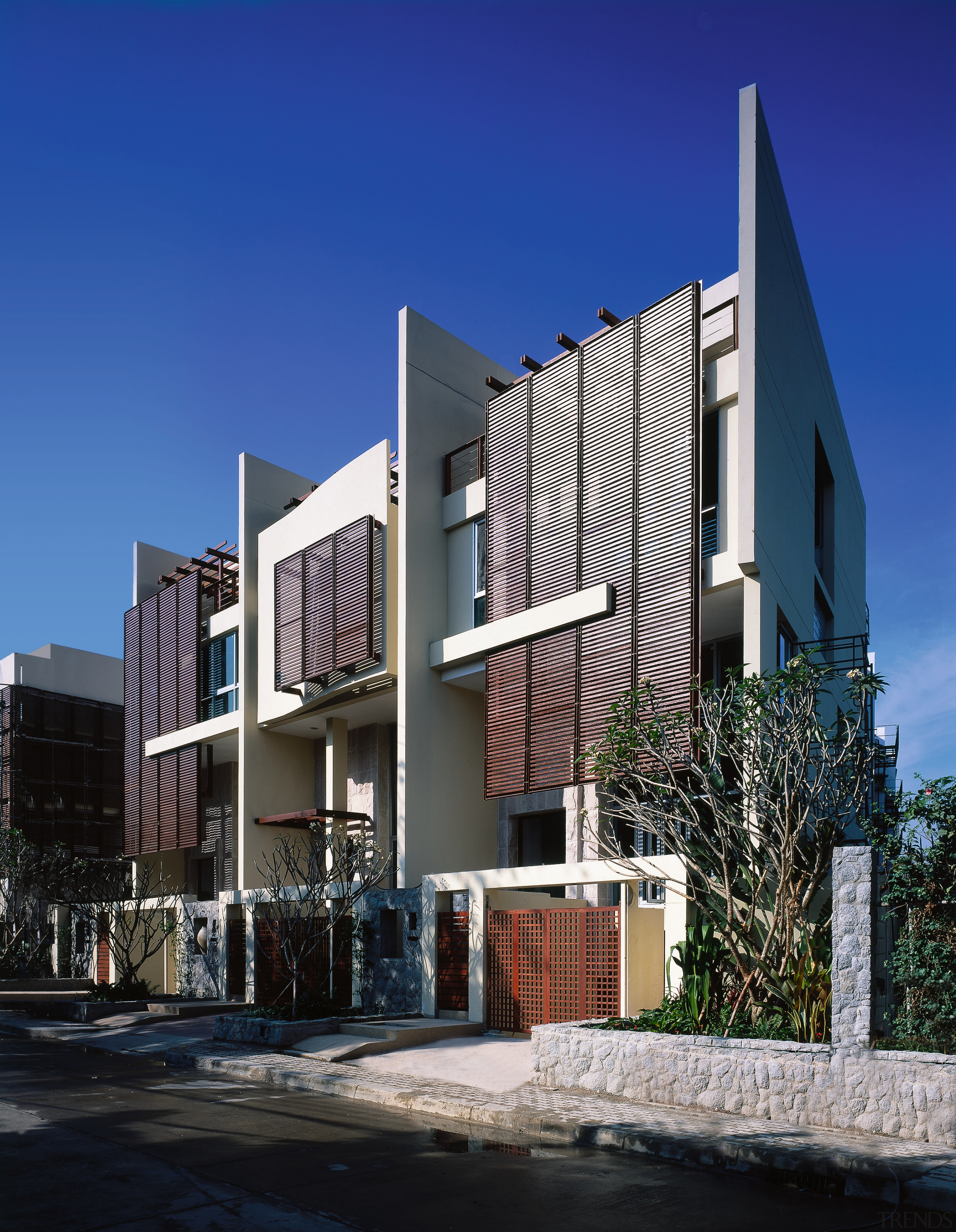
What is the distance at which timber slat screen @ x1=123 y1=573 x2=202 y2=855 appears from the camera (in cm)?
3472

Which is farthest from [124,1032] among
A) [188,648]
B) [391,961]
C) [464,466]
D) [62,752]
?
[62,752]

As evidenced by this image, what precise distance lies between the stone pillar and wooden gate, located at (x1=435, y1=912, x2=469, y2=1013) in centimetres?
1003

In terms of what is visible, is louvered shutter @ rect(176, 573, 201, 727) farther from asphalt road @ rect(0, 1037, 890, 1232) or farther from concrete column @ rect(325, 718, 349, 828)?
asphalt road @ rect(0, 1037, 890, 1232)

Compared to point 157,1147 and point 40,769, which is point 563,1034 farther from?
point 40,769

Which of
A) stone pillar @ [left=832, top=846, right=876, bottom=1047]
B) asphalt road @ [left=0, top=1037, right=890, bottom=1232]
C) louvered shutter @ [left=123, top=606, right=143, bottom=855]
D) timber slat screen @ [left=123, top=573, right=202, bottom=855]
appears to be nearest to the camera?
asphalt road @ [left=0, top=1037, right=890, bottom=1232]

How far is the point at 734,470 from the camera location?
19.0 metres

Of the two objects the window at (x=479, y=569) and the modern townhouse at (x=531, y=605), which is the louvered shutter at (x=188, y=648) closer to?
the modern townhouse at (x=531, y=605)

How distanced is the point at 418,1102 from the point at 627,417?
511 inches

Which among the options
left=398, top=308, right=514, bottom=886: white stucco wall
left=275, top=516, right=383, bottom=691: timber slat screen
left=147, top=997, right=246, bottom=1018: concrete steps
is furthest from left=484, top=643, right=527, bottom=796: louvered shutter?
left=147, top=997, right=246, bottom=1018: concrete steps

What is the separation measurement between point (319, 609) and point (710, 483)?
467 inches

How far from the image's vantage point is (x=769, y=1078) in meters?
11.7

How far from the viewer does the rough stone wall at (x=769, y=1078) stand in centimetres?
1048

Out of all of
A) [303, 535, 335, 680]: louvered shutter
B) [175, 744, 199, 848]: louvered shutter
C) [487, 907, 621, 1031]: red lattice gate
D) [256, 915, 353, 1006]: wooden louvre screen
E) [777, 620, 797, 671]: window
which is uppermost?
[303, 535, 335, 680]: louvered shutter

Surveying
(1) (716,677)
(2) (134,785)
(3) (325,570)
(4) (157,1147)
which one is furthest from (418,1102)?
(2) (134,785)
